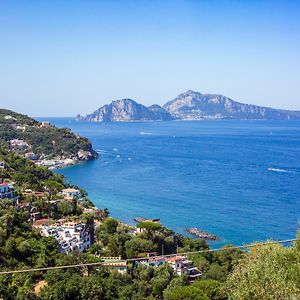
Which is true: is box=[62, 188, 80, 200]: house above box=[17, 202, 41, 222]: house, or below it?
below

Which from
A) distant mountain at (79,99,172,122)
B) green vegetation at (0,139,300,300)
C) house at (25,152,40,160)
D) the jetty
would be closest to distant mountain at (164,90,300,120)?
distant mountain at (79,99,172,122)

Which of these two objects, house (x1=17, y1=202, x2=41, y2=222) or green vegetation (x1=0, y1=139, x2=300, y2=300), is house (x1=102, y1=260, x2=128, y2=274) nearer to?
green vegetation (x1=0, y1=139, x2=300, y2=300)

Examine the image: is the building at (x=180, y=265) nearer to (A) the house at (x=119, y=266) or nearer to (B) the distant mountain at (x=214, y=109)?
(A) the house at (x=119, y=266)

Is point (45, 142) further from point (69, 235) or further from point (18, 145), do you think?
point (69, 235)

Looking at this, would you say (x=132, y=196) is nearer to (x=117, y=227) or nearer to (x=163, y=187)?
(x=163, y=187)

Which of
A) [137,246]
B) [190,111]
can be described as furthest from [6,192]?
[190,111]

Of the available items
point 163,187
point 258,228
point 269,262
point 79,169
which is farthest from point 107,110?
point 269,262
